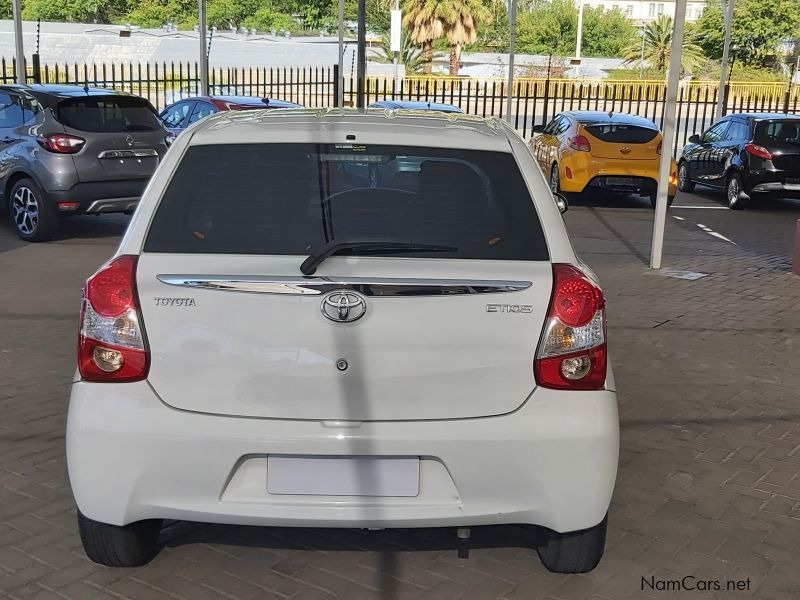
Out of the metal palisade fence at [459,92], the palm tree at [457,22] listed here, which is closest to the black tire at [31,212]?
the metal palisade fence at [459,92]

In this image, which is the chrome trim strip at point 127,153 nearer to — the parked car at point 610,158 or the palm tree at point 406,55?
the parked car at point 610,158

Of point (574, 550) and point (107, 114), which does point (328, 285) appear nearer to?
point (574, 550)

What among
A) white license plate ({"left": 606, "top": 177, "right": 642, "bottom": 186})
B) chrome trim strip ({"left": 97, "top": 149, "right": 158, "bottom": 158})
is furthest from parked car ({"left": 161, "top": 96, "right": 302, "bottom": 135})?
white license plate ({"left": 606, "top": 177, "right": 642, "bottom": 186})

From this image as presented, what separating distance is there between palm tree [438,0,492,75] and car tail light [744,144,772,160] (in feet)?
123

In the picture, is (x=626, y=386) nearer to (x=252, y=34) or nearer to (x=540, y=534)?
(x=540, y=534)

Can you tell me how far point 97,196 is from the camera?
A: 1048cm

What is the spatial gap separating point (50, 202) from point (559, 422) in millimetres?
8746

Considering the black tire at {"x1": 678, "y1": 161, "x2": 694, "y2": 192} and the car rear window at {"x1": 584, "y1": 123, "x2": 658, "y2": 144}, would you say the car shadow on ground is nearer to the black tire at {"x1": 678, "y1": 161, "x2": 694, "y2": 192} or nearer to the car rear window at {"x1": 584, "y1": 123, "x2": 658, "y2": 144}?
the car rear window at {"x1": 584, "y1": 123, "x2": 658, "y2": 144}

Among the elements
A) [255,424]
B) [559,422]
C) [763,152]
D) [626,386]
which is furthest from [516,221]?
[763,152]

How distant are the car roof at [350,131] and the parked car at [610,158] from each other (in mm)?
11302

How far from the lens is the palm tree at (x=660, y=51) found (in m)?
59.2

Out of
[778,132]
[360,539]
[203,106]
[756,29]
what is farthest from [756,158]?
[756,29]

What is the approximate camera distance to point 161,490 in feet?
9.77

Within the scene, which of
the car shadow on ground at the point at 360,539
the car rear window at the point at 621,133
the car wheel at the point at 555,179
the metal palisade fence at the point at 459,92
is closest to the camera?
the car shadow on ground at the point at 360,539
